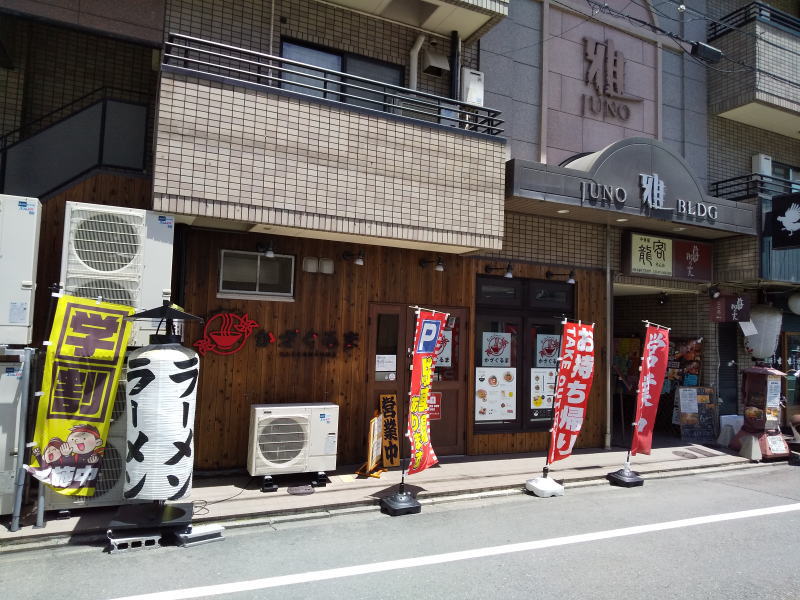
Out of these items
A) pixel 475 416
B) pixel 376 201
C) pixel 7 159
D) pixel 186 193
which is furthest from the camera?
pixel 475 416

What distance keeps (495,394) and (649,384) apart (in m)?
2.64

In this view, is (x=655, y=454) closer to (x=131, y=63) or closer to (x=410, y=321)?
(x=410, y=321)

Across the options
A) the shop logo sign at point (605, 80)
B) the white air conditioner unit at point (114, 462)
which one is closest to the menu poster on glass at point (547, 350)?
the shop logo sign at point (605, 80)

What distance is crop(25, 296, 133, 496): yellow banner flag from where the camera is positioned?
5633 millimetres

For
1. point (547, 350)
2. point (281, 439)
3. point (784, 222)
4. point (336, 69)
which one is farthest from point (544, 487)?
point (784, 222)

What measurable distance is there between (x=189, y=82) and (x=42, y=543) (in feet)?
18.1

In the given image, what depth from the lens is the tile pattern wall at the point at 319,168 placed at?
6.67 metres

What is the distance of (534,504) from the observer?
7.43 metres

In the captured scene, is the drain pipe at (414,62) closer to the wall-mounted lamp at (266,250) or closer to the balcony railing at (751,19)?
the wall-mounted lamp at (266,250)


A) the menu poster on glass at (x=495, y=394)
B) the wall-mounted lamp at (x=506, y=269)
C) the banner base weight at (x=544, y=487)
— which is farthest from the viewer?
the wall-mounted lamp at (x=506, y=269)

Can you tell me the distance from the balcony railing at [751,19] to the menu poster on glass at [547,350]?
8672 millimetres

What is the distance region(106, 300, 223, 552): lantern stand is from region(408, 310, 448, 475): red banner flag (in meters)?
2.68

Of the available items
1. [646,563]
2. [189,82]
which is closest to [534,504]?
[646,563]

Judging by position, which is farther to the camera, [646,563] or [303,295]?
[303,295]
